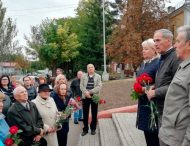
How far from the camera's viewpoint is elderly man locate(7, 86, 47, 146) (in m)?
5.69

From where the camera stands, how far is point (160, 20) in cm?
3581

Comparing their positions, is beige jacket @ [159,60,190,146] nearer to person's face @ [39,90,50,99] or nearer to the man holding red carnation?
the man holding red carnation

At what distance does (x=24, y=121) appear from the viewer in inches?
226

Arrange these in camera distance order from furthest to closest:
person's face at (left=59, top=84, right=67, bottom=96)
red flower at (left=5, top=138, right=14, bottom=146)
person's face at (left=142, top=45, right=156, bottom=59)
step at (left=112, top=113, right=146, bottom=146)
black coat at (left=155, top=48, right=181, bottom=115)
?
step at (left=112, top=113, right=146, bottom=146) < person's face at (left=59, top=84, right=67, bottom=96) < person's face at (left=142, top=45, right=156, bottom=59) < red flower at (left=5, top=138, right=14, bottom=146) < black coat at (left=155, top=48, right=181, bottom=115)

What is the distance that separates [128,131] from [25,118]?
13.2ft

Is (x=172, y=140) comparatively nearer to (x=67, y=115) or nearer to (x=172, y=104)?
(x=172, y=104)

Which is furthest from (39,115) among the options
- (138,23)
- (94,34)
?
(94,34)

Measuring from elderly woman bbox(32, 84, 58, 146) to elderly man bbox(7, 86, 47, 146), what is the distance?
0.19 meters

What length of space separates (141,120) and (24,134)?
6.04ft

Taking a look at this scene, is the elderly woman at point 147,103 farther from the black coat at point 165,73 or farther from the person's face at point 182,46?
the person's face at point 182,46

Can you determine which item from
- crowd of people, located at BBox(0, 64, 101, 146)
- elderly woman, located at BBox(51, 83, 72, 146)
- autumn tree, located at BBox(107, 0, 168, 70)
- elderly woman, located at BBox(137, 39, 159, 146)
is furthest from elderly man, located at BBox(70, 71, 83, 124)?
autumn tree, located at BBox(107, 0, 168, 70)

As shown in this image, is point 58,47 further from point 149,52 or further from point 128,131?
point 149,52

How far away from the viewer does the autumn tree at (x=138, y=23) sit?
114ft

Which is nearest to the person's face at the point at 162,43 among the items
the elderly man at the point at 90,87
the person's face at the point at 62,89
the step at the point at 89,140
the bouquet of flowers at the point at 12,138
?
the bouquet of flowers at the point at 12,138
